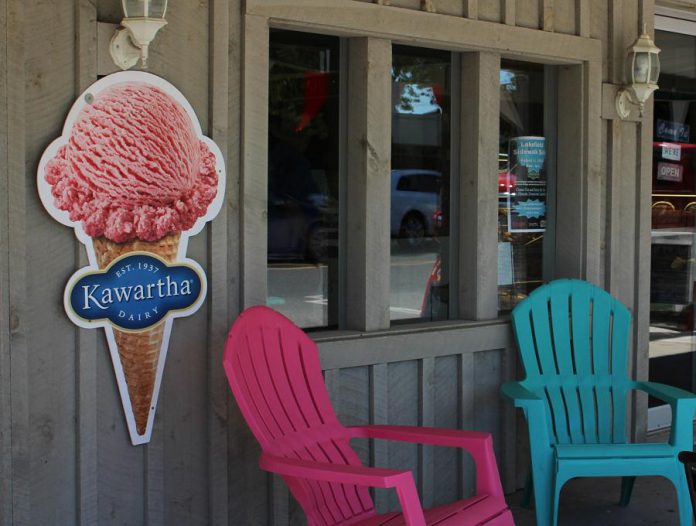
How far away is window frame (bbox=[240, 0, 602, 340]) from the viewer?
3738 mm

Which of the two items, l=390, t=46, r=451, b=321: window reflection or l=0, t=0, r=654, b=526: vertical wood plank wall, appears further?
l=390, t=46, r=451, b=321: window reflection

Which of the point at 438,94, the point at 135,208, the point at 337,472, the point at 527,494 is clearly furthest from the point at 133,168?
the point at 527,494

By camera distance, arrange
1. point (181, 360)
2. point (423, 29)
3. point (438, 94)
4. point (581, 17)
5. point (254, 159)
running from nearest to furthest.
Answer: point (181, 360), point (254, 159), point (423, 29), point (438, 94), point (581, 17)

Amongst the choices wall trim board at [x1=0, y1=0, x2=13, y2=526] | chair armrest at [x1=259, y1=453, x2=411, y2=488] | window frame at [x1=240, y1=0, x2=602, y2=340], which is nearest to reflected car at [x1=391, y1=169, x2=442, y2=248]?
window frame at [x1=240, y1=0, x2=602, y2=340]

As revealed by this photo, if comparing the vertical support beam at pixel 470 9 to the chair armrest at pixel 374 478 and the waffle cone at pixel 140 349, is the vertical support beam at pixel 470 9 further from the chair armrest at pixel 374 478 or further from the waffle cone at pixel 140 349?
the chair armrest at pixel 374 478

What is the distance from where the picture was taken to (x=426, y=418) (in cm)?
433

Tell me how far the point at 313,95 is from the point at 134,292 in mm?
1197

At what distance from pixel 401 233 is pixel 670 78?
2081 mm

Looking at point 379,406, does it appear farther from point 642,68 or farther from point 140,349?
point 642,68

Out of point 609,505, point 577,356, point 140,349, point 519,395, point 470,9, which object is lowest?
point 609,505

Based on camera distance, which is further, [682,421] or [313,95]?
[313,95]

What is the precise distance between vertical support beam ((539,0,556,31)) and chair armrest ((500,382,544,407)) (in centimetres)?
161

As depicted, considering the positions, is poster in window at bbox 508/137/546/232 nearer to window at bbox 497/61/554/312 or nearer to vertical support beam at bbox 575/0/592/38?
window at bbox 497/61/554/312

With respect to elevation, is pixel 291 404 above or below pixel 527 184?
below
